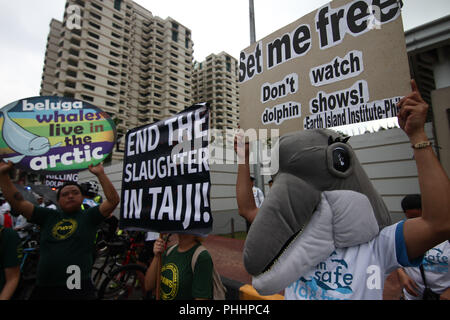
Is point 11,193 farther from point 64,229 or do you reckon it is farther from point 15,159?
point 64,229

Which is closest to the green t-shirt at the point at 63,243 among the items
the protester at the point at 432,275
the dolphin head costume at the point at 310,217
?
the dolphin head costume at the point at 310,217

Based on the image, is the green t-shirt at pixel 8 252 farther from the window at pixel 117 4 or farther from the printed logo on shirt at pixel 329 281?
the window at pixel 117 4

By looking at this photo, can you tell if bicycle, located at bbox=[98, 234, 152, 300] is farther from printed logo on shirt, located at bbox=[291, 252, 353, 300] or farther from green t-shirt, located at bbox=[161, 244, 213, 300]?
printed logo on shirt, located at bbox=[291, 252, 353, 300]

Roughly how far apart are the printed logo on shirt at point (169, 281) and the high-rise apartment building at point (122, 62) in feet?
100

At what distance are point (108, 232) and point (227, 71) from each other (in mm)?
64710

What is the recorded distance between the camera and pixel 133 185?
6.75 feet

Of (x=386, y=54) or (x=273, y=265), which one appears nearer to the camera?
(x=273, y=265)

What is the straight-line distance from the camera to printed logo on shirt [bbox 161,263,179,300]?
1597 mm

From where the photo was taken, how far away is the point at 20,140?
2109 millimetres

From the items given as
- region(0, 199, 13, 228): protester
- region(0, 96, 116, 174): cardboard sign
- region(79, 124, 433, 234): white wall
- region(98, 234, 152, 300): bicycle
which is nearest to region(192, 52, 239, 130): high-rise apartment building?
region(79, 124, 433, 234): white wall

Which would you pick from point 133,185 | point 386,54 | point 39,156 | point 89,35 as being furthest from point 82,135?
point 89,35

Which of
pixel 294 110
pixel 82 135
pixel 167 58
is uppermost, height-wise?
pixel 167 58

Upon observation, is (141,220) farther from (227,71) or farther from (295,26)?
(227,71)

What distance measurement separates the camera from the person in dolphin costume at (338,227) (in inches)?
33.4
